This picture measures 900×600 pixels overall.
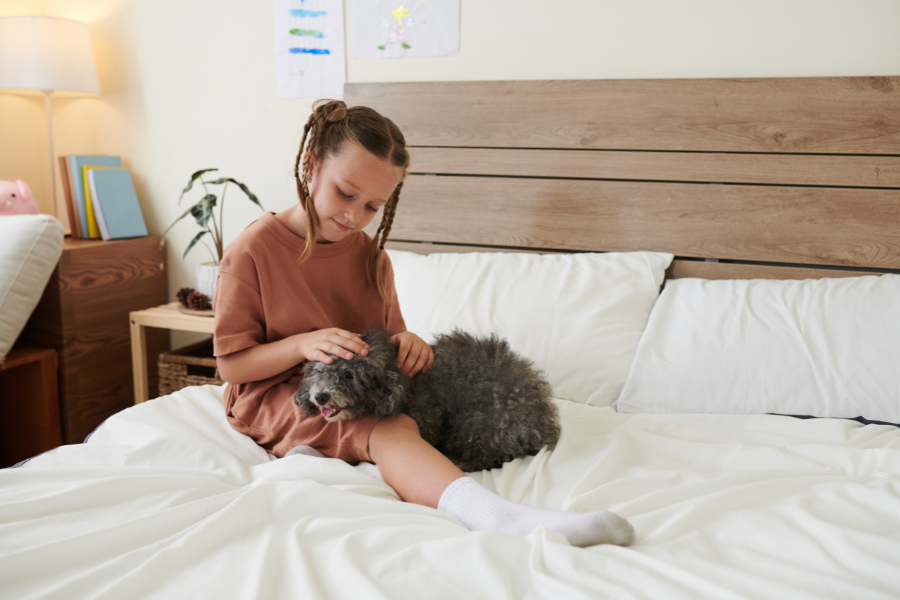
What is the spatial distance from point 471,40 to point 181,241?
59.3 inches

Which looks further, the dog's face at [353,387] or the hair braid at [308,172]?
the hair braid at [308,172]

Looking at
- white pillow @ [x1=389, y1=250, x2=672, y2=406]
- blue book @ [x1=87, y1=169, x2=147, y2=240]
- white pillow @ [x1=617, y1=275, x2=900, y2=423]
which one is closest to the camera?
white pillow @ [x1=617, y1=275, x2=900, y2=423]

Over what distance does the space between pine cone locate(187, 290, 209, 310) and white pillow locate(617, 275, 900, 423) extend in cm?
155

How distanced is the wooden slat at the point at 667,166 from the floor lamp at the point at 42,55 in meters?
1.46

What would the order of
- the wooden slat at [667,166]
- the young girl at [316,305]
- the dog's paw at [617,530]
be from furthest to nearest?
1. the wooden slat at [667,166]
2. the young girl at [316,305]
3. the dog's paw at [617,530]

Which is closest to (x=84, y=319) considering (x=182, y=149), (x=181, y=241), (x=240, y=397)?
(x=181, y=241)

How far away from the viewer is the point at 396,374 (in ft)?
3.70

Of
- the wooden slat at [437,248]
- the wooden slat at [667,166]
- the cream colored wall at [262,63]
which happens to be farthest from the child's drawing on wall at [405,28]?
the wooden slat at [437,248]

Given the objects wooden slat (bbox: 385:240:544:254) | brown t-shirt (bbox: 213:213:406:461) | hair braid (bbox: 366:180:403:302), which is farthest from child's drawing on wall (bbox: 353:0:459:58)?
brown t-shirt (bbox: 213:213:406:461)

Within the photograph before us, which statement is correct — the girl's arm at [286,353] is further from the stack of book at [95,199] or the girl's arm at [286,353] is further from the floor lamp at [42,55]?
the floor lamp at [42,55]

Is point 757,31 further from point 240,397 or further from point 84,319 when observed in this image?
point 84,319

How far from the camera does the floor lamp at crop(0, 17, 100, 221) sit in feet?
7.54

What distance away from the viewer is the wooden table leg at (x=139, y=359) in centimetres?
224

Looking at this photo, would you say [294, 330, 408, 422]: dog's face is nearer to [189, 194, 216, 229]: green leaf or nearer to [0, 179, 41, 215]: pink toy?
[189, 194, 216, 229]: green leaf
